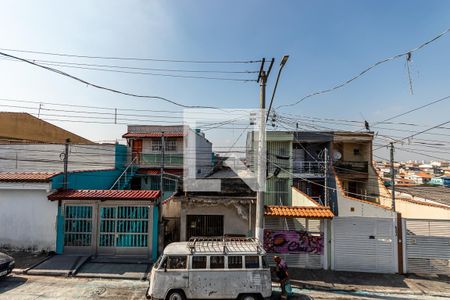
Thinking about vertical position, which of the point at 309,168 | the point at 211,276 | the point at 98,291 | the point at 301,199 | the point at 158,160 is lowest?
the point at 98,291

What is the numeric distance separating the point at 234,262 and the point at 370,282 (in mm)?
6285

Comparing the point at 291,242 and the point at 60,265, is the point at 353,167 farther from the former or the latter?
the point at 60,265

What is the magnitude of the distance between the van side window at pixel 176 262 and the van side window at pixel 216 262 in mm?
828

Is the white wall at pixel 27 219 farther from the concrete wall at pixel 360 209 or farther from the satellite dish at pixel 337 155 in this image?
the satellite dish at pixel 337 155

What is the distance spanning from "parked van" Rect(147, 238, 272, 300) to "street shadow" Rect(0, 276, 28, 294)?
17.4 ft

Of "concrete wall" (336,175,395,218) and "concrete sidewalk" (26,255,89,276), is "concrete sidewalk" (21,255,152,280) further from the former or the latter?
"concrete wall" (336,175,395,218)

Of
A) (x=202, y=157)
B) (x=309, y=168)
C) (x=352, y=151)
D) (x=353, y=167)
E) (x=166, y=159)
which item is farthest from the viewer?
(x=202, y=157)

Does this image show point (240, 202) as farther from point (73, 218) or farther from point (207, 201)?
point (73, 218)

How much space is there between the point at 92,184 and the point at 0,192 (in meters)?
5.49

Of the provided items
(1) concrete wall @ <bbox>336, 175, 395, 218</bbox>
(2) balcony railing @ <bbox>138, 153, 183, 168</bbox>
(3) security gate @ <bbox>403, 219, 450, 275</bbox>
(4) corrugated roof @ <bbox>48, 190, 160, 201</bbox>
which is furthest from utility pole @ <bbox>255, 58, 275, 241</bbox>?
(2) balcony railing @ <bbox>138, 153, 183, 168</bbox>

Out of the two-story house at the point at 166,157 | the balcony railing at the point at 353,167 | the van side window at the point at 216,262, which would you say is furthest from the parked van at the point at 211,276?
the balcony railing at the point at 353,167

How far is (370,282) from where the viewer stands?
420 inches

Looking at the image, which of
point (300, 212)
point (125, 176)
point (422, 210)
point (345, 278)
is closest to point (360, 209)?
point (422, 210)

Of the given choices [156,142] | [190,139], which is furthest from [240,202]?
[156,142]
